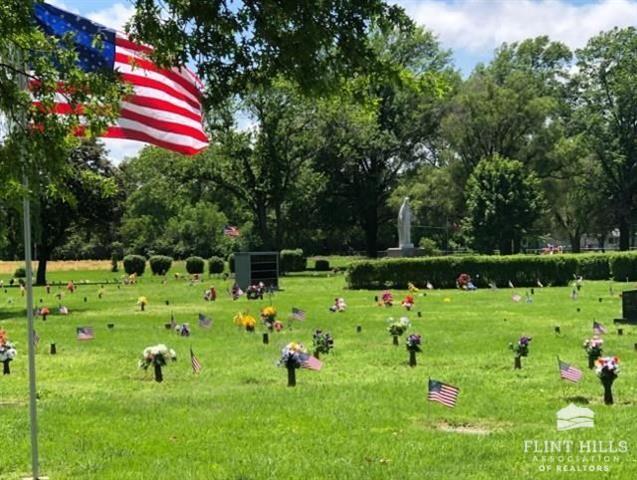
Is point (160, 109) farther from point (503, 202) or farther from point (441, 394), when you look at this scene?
point (503, 202)

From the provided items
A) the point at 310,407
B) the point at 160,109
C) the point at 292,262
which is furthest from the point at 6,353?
the point at 292,262

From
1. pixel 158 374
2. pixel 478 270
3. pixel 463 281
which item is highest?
pixel 478 270

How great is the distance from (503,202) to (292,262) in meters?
13.4

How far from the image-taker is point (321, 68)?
4.70 metres

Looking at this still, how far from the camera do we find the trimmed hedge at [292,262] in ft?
156

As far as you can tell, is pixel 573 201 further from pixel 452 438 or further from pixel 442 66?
pixel 452 438

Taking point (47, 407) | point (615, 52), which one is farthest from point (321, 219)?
point (47, 407)

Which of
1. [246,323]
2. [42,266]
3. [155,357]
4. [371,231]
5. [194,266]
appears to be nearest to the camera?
[155,357]

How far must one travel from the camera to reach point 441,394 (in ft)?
24.6

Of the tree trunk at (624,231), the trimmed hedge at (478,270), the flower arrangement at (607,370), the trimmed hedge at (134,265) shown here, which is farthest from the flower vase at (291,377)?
the tree trunk at (624,231)

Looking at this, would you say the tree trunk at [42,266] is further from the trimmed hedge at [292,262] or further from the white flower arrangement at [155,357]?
the white flower arrangement at [155,357]

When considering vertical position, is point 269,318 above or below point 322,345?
above

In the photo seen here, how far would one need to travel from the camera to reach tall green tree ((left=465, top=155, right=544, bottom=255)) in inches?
1711

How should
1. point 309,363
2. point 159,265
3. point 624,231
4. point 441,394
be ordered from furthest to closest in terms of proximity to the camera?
point 624,231 < point 159,265 < point 309,363 < point 441,394
